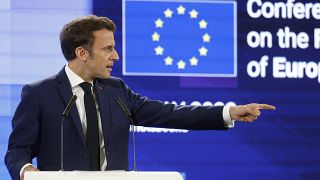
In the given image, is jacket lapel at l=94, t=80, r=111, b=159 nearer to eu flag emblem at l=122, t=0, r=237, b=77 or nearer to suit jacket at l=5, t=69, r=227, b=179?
suit jacket at l=5, t=69, r=227, b=179

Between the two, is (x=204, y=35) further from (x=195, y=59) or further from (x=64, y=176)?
(x=64, y=176)

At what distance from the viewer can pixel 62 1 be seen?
4.41 meters

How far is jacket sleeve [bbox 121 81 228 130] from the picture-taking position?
3084 millimetres

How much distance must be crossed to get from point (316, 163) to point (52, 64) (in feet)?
6.21

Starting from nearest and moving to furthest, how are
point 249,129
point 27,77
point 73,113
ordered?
point 73,113 → point 27,77 → point 249,129

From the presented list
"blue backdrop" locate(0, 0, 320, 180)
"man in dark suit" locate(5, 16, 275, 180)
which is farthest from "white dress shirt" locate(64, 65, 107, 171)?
"blue backdrop" locate(0, 0, 320, 180)

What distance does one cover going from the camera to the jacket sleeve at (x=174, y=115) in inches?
121

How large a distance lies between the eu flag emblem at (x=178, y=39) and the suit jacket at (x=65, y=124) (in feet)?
4.46

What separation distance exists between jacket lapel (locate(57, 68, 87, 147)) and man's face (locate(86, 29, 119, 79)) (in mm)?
109

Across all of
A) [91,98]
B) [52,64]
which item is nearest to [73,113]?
[91,98]

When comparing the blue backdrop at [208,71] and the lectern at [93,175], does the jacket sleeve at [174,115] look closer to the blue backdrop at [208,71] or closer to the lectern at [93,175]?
the lectern at [93,175]

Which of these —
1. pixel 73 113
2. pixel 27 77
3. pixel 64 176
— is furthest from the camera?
pixel 27 77

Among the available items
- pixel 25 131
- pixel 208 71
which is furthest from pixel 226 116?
pixel 208 71

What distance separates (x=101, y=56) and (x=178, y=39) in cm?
154
